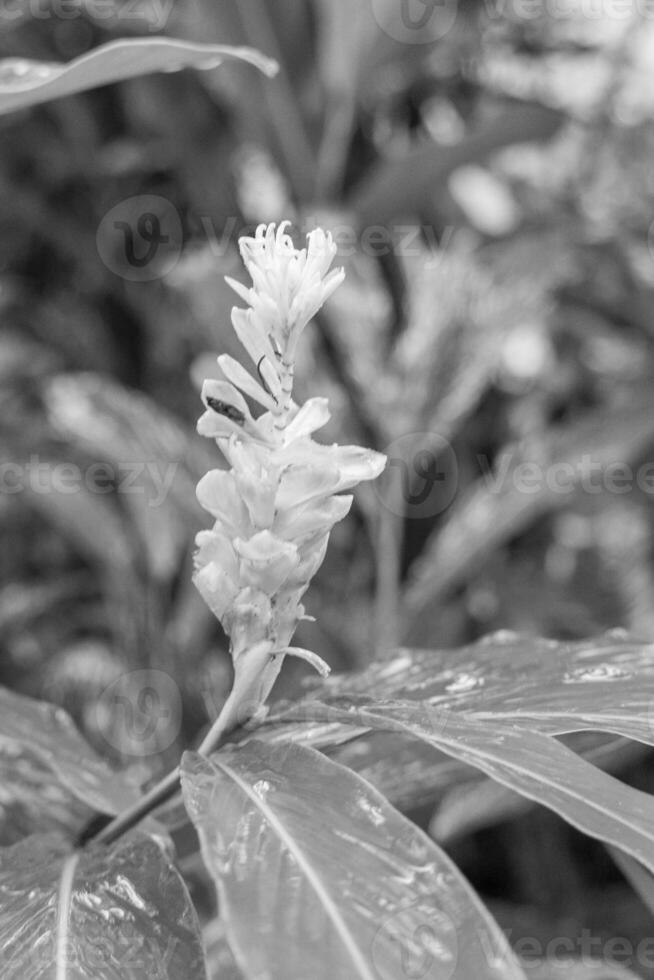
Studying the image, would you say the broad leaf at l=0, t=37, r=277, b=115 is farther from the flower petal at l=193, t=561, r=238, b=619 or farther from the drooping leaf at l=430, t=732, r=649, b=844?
the drooping leaf at l=430, t=732, r=649, b=844

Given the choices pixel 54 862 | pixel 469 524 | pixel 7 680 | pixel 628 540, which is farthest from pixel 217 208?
pixel 54 862

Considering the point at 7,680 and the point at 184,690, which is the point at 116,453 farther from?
the point at 7,680

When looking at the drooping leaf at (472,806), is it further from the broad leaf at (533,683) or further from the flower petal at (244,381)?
the flower petal at (244,381)

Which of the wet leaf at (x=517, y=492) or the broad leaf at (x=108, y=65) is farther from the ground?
the broad leaf at (x=108, y=65)

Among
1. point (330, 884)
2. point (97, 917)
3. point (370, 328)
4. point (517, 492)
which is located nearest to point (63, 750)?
point (97, 917)

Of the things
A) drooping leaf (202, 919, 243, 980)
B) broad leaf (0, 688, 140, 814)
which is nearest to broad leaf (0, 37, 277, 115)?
broad leaf (0, 688, 140, 814)

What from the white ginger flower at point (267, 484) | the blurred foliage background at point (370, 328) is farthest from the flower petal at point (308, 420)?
the blurred foliage background at point (370, 328)

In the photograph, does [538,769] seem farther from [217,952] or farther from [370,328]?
[370,328]
